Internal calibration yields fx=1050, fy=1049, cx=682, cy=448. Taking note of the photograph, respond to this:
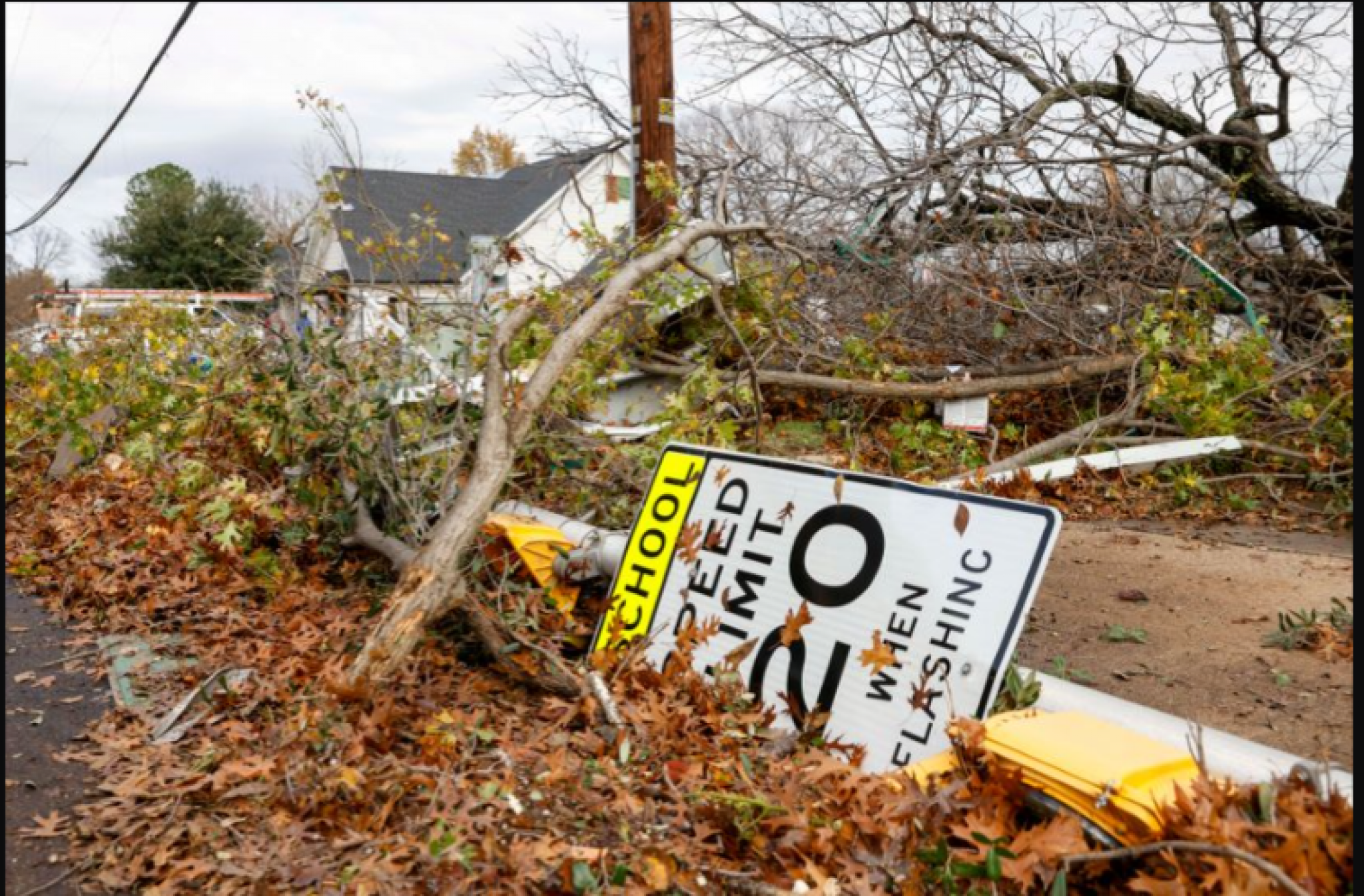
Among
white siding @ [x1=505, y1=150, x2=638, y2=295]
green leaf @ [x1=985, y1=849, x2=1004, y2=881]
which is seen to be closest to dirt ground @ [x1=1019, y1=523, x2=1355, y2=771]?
green leaf @ [x1=985, y1=849, x2=1004, y2=881]

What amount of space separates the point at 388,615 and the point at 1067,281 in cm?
590

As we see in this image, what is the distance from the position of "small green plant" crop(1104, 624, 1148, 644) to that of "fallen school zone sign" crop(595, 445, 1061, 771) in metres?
1.31

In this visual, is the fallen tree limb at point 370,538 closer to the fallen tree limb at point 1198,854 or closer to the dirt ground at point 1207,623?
the dirt ground at point 1207,623

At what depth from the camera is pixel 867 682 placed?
3350 millimetres

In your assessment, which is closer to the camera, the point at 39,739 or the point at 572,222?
the point at 39,739

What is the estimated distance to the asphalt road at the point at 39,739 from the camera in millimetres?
2850

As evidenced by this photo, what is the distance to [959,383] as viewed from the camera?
784cm

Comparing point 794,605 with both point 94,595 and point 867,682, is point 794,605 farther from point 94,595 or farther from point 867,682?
point 94,595

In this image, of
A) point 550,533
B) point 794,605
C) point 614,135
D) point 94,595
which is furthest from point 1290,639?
point 614,135

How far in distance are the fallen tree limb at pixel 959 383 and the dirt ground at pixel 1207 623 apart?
1762 mm

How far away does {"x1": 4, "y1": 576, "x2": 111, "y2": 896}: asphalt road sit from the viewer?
285 centimetres

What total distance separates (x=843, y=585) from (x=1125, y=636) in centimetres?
144

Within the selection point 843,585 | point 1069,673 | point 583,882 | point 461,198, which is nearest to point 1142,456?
point 1069,673

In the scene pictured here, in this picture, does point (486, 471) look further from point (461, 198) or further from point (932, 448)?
point (461, 198)
